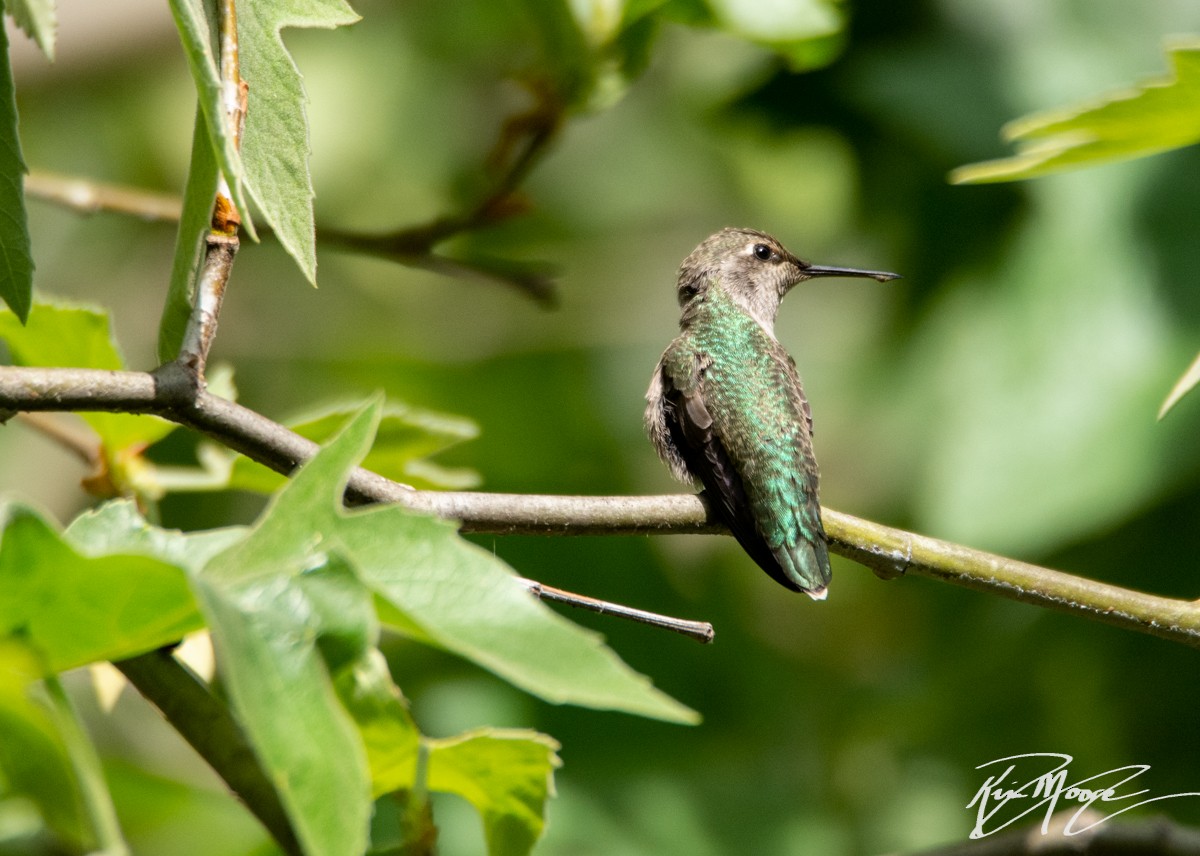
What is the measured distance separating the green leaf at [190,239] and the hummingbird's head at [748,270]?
7.40ft

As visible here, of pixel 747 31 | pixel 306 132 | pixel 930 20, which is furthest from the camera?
pixel 930 20

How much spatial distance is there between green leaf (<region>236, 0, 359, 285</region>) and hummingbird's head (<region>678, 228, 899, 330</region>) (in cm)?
231

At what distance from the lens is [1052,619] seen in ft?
10.5

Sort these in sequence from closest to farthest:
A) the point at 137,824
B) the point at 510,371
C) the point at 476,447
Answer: the point at 137,824 → the point at 476,447 → the point at 510,371

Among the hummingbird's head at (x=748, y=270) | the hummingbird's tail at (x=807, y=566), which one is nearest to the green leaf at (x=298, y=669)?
the hummingbird's tail at (x=807, y=566)

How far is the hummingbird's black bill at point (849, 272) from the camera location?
3037mm

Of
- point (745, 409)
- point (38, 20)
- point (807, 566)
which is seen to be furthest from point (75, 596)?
point (745, 409)

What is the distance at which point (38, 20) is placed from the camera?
1.13 m

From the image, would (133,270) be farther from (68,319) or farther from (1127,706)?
(1127,706)

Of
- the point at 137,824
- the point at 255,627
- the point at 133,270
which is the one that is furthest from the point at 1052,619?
the point at 133,270

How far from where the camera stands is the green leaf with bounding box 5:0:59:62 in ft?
3.71

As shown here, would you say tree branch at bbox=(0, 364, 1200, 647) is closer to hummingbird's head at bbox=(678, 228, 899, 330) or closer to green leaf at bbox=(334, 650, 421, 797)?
green leaf at bbox=(334, 650, 421, 797)

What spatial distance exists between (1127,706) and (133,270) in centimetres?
387

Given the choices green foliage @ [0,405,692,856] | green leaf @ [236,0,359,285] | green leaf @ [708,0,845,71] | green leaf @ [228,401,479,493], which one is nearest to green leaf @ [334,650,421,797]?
green foliage @ [0,405,692,856]
